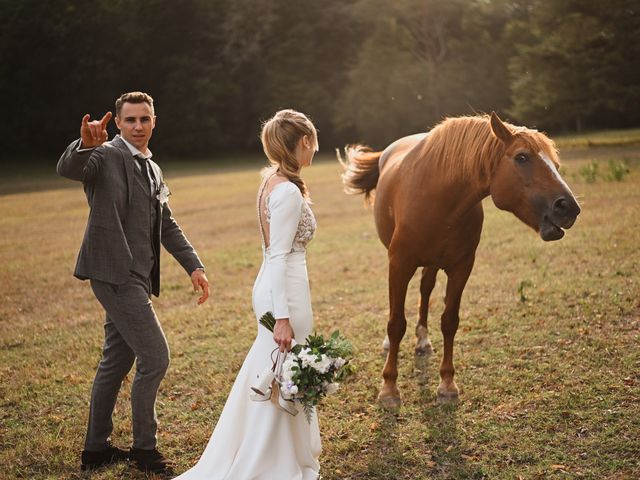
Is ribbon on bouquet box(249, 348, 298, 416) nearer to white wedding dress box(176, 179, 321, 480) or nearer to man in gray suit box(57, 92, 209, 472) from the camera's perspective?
white wedding dress box(176, 179, 321, 480)

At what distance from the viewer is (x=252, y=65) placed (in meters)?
46.9

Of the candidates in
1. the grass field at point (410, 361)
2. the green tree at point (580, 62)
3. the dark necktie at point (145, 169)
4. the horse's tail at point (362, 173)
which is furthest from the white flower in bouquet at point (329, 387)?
the green tree at point (580, 62)

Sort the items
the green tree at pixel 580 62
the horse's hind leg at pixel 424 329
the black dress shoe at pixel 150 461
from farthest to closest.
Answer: the green tree at pixel 580 62, the horse's hind leg at pixel 424 329, the black dress shoe at pixel 150 461

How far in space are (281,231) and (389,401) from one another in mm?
2171

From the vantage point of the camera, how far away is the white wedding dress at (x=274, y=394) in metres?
3.46

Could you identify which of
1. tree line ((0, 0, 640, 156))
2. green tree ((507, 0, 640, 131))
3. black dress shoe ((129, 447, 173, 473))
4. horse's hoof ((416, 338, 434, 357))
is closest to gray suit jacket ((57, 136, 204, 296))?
black dress shoe ((129, 447, 173, 473))

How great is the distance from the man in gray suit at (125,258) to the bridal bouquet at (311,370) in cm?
85

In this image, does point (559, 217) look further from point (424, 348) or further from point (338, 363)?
point (424, 348)

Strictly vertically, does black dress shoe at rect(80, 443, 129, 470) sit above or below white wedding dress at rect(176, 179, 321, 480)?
below

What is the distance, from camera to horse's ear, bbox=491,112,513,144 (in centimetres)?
435

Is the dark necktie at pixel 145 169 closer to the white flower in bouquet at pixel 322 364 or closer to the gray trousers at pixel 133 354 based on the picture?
the gray trousers at pixel 133 354

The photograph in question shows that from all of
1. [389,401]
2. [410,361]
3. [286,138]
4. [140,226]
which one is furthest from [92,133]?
[410,361]

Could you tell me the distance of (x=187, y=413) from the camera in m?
5.11

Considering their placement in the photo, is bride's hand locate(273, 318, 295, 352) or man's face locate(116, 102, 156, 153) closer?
bride's hand locate(273, 318, 295, 352)
